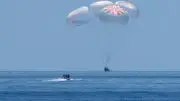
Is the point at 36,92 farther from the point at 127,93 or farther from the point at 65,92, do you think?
the point at 127,93

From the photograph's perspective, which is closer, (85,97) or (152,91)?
(85,97)

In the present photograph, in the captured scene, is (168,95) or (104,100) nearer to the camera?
(104,100)

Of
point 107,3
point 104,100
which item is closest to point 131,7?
point 107,3

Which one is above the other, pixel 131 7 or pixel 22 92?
pixel 131 7

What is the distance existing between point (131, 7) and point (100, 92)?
12.1 meters

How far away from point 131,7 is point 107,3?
388cm

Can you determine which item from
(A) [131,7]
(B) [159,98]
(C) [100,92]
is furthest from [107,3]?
(B) [159,98]

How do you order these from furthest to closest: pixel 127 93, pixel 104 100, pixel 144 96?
pixel 127 93 → pixel 144 96 → pixel 104 100

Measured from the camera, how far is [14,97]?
10812 cm

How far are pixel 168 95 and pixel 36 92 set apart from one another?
749 inches

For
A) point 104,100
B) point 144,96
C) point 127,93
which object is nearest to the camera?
point 104,100

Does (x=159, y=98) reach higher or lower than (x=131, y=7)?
lower

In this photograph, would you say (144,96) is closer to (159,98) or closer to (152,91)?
(159,98)

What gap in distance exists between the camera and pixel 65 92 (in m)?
119
